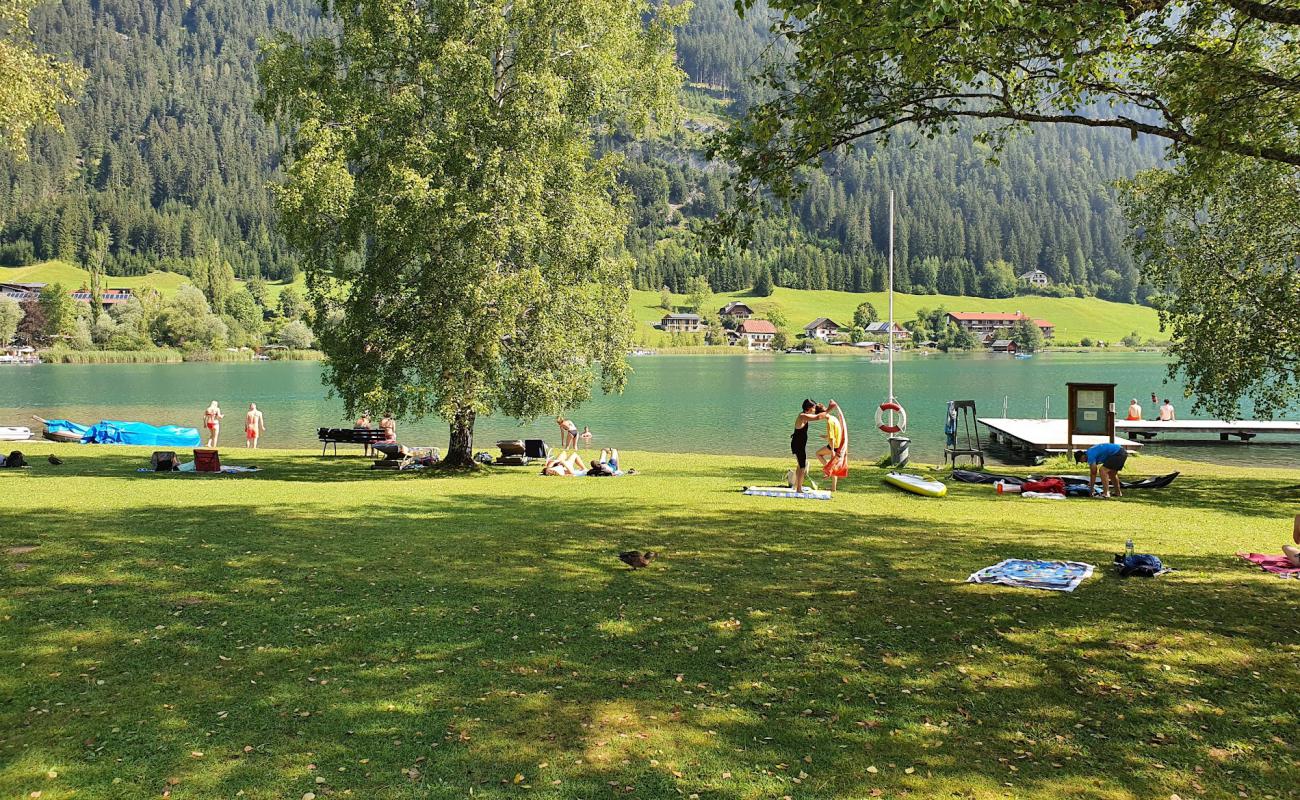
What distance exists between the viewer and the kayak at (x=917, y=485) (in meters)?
21.1

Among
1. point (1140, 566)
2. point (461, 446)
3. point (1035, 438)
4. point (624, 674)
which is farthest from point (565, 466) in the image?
point (1035, 438)

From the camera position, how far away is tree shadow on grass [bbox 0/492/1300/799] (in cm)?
591

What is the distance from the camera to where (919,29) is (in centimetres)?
991

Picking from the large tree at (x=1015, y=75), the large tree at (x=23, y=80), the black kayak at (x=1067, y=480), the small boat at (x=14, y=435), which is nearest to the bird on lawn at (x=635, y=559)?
the large tree at (x=1015, y=75)

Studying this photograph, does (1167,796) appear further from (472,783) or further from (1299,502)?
(1299,502)

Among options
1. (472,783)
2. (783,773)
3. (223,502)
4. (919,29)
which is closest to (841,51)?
(919,29)

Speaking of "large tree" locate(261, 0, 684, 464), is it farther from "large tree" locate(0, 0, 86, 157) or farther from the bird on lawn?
the bird on lawn

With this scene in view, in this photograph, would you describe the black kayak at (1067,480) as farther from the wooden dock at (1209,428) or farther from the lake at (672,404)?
the wooden dock at (1209,428)

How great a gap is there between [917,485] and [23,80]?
76.9ft

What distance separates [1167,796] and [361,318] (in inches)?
922

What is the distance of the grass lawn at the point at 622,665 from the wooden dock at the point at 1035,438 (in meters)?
22.2

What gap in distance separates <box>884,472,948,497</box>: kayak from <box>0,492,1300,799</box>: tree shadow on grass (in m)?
8.25

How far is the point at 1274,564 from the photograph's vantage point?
39.0 feet

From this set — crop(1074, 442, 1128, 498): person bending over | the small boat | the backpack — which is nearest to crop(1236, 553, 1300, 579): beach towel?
the backpack
